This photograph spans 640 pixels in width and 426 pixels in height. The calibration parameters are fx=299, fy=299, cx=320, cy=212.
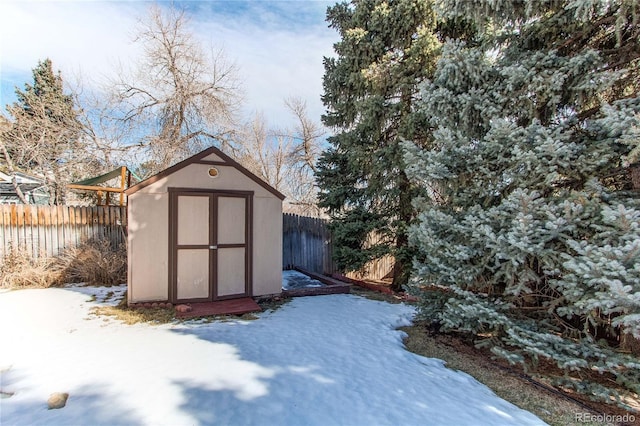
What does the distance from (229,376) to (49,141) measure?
12.4 metres

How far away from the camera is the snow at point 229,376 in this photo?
102 inches

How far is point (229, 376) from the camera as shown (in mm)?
3166

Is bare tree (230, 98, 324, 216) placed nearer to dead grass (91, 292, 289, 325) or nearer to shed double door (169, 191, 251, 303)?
shed double door (169, 191, 251, 303)

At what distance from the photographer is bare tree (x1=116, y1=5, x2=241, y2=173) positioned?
1242cm

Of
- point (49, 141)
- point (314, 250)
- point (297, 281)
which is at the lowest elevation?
point (297, 281)

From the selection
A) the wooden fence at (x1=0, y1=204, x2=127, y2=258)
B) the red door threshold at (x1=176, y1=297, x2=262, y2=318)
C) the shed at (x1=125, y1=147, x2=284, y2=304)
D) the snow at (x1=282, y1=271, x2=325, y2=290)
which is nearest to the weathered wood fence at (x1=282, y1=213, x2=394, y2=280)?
the snow at (x1=282, y1=271, x2=325, y2=290)

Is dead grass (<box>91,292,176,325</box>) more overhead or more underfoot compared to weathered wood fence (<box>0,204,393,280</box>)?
more underfoot

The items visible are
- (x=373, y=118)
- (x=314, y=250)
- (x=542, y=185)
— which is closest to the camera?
(x=542, y=185)

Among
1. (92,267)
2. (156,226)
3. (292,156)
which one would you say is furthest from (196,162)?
(292,156)

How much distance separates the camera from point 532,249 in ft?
10.1

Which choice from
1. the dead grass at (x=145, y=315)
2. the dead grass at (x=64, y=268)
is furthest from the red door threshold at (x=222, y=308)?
the dead grass at (x=64, y=268)

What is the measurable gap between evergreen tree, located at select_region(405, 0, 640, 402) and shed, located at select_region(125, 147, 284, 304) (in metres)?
3.38

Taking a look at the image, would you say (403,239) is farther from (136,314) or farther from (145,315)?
(136,314)

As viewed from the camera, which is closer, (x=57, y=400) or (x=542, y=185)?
(x=57, y=400)
